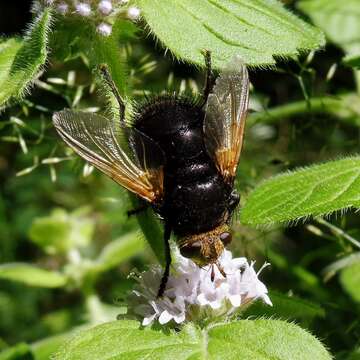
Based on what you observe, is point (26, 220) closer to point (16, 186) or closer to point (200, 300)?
point (16, 186)

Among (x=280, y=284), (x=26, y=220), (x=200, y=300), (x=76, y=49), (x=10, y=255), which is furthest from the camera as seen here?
(x=26, y=220)

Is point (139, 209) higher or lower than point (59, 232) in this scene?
higher

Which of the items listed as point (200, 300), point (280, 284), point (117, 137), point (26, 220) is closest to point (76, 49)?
point (117, 137)

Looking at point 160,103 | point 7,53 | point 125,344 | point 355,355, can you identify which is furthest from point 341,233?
point 7,53

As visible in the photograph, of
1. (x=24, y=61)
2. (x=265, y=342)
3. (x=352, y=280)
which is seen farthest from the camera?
(x=352, y=280)

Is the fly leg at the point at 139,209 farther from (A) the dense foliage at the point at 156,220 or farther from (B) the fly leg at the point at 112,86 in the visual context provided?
(B) the fly leg at the point at 112,86

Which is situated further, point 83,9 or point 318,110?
point 318,110

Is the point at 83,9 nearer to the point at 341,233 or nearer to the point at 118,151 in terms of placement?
the point at 118,151
